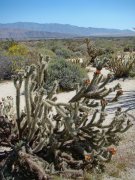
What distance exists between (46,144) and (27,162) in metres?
0.46

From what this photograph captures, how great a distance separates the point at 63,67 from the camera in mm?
12398

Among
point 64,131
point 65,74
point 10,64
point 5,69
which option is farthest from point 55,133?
point 10,64

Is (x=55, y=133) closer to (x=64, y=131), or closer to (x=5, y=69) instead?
(x=64, y=131)

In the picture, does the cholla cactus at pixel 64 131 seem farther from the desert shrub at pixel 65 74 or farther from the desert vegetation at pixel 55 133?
the desert shrub at pixel 65 74

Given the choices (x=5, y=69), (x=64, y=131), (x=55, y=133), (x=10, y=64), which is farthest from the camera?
(x=10, y=64)

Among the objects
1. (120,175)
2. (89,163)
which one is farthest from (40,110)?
(120,175)

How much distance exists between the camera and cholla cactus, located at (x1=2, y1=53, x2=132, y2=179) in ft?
15.9

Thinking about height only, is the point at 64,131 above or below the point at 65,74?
above

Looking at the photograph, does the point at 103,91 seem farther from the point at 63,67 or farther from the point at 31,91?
the point at 63,67

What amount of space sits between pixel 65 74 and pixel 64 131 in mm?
6674

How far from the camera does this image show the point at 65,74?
38.8ft

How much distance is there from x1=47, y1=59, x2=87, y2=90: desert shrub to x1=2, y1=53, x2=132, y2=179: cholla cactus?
17.9 feet

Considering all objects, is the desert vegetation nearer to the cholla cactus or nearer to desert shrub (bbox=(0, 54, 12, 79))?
the cholla cactus

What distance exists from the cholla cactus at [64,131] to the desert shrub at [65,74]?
545cm
